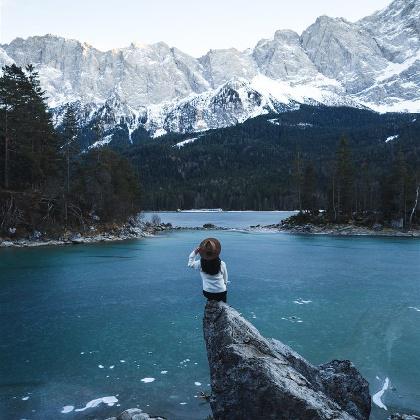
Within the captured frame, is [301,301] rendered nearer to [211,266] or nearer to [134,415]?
[134,415]

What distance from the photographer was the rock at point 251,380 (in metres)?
8.27

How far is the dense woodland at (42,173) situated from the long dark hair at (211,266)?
184 feet

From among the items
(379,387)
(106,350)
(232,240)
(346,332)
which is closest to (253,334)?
(379,387)

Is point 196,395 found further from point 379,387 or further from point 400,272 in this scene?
point 400,272

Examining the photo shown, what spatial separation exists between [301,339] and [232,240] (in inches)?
2193

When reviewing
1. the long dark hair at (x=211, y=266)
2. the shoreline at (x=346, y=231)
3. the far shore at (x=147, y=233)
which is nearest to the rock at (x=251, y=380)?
the long dark hair at (x=211, y=266)

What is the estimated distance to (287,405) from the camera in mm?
8211

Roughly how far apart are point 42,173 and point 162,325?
172 feet

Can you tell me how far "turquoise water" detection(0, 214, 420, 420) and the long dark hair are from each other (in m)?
4.63

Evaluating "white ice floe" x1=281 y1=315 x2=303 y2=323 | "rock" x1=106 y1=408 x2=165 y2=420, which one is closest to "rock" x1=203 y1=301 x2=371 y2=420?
"rock" x1=106 y1=408 x2=165 y2=420

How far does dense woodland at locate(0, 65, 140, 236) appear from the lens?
63.2 m

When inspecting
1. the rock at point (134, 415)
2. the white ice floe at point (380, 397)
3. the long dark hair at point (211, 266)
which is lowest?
the white ice floe at point (380, 397)

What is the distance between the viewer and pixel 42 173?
68.5m

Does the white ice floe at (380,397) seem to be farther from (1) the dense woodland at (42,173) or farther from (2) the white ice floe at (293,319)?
(1) the dense woodland at (42,173)
